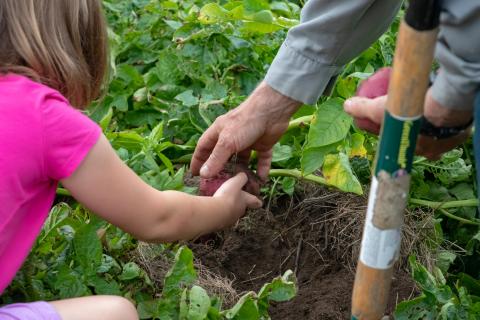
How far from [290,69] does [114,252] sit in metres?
0.61

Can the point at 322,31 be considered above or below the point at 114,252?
above

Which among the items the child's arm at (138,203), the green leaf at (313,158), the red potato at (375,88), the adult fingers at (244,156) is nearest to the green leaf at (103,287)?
the child's arm at (138,203)

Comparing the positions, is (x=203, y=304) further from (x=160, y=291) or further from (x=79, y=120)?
(x=79, y=120)

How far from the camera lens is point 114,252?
2246mm

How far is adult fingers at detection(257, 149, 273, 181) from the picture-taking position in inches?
91.0

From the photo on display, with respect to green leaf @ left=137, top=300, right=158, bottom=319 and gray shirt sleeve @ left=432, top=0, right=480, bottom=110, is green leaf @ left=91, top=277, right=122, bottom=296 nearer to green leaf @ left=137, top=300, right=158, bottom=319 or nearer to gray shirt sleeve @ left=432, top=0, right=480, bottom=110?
green leaf @ left=137, top=300, right=158, bottom=319

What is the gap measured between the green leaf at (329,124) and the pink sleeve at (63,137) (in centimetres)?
74

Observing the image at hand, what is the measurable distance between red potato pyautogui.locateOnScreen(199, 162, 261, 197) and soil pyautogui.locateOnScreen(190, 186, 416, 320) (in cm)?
23

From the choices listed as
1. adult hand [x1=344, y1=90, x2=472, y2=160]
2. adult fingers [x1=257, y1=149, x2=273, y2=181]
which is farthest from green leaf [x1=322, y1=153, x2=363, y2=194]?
adult hand [x1=344, y1=90, x2=472, y2=160]

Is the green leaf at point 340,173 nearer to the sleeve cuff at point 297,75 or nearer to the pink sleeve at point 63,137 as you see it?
the sleeve cuff at point 297,75

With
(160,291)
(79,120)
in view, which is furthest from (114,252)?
(79,120)

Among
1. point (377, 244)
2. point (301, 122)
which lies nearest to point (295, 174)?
point (301, 122)

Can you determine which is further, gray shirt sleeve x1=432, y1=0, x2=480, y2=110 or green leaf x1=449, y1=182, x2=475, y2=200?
green leaf x1=449, y1=182, x2=475, y2=200

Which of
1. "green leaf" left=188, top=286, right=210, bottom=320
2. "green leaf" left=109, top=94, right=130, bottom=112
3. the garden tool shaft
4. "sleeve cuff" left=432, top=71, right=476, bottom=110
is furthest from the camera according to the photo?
"green leaf" left=109, top=94, right=130, bottom=112
